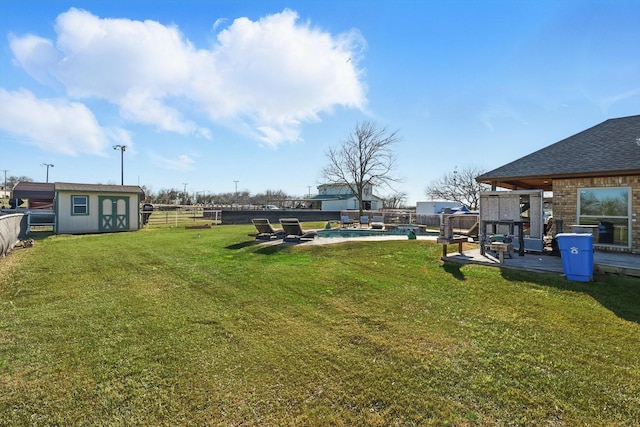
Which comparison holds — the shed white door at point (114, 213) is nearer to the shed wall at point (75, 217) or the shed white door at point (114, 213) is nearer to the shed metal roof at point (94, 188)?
the shed wall at point (75, 217)

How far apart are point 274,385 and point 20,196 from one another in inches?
1362

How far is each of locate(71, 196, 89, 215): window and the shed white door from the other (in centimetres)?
66

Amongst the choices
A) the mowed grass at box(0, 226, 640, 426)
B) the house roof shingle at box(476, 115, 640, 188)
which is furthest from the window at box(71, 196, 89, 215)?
the house roof shingle at box(476, 115, 640, 188)

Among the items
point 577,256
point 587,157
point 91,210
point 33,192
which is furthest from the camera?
point 33,192

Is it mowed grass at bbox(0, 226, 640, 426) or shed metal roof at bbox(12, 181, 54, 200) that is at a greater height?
shed metal roof at bbox(12, 181, 54, 200)

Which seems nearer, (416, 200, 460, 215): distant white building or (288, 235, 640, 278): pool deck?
(288, 235, 640, 278): pool deck

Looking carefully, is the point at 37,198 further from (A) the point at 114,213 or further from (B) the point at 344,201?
(B) the point at 344,201

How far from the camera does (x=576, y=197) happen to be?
955 cm

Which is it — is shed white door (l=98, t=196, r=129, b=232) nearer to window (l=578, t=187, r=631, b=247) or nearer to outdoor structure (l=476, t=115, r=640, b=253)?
outdoor structure (l=476, t=115, r=640, b=253)

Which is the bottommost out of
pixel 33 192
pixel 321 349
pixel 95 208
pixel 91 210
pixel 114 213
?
pixel 321 349

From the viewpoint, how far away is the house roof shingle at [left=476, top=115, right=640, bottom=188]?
8.93 meters

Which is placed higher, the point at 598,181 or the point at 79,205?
the point at 598,181

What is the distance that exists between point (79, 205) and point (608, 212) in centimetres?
2385

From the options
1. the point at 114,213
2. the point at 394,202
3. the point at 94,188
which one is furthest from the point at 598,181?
the point at 394,202
